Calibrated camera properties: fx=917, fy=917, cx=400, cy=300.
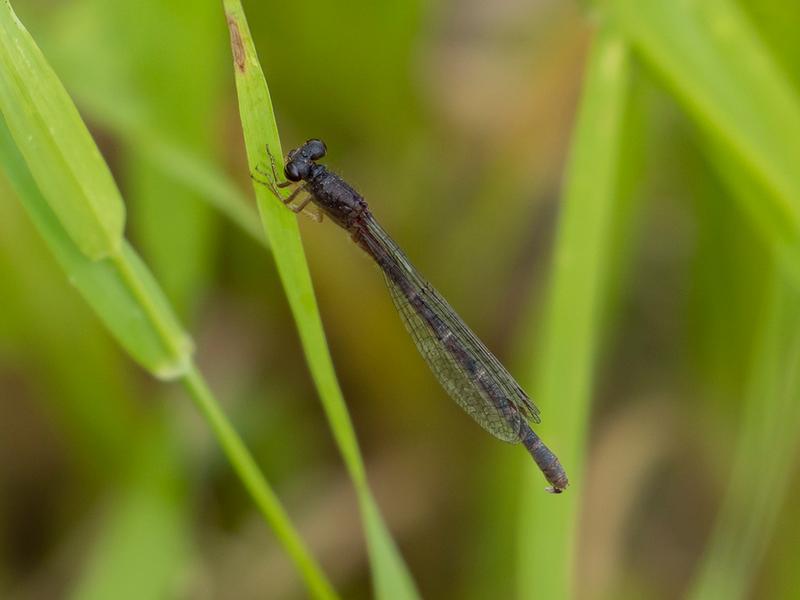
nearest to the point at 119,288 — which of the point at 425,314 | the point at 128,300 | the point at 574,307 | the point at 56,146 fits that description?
the point at 128,300

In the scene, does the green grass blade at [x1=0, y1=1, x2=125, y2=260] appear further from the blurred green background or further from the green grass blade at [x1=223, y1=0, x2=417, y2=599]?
the blurred green background

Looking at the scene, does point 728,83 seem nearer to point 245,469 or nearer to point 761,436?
point 761,436

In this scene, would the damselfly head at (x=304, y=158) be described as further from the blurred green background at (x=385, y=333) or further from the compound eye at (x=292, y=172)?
the blurred green background at (x=385, y=333)

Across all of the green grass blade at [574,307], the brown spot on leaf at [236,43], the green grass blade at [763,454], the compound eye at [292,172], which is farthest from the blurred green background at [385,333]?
the brown spot on leaf at [236,43]

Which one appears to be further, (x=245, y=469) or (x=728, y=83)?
(x=728, y=83)

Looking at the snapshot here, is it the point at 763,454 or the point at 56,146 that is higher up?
the point at 56,146

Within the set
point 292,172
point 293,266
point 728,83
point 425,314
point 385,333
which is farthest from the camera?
point 385,333
